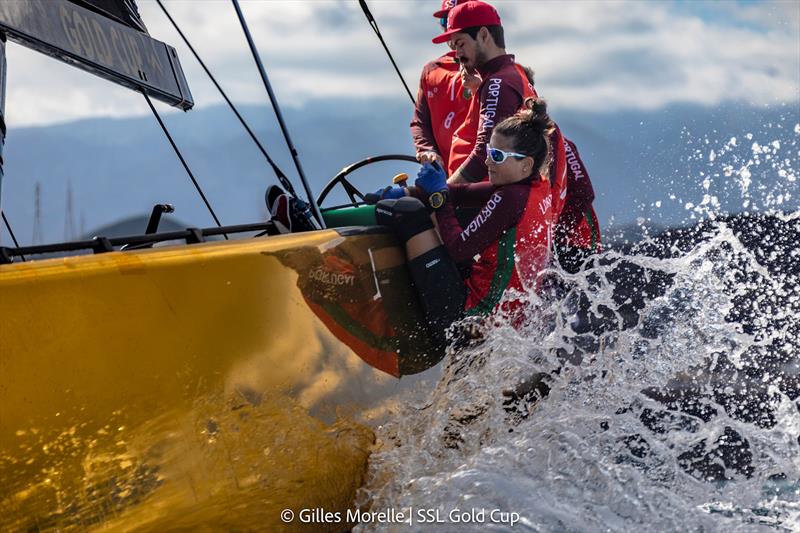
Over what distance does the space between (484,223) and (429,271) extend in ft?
1.02

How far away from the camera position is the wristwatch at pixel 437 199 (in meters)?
3.55

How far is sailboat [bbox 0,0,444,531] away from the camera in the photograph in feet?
7.52

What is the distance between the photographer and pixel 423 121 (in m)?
4.95

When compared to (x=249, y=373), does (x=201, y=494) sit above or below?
below

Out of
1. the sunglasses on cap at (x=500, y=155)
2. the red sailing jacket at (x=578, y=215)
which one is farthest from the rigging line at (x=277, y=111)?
the red sailing jacket at (x=578, y=215)

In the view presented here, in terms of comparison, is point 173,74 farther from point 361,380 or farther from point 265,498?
point 265,498

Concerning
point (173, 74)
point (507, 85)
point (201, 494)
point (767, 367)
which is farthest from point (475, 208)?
point (767, 367)

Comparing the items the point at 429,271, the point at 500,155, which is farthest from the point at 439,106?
the point at 429,271

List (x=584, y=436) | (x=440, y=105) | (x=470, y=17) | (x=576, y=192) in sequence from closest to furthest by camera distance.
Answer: (x=584, y=436)
(x=470, y=17)
(x=576, y=192)
(x=440, y=105)

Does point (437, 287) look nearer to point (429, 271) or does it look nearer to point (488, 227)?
point (429, 271)

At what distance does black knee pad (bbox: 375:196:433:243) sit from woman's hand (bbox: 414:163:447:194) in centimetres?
14

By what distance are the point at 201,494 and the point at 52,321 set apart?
57 cm

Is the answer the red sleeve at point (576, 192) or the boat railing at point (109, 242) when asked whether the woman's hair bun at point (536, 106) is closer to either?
the red sleeve at point (576, 192)

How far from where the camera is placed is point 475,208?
3.71 metres
